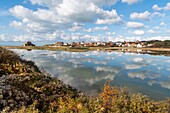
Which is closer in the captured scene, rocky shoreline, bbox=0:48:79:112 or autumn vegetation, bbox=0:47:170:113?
autumn vegetation, bbox=0:47:170:113

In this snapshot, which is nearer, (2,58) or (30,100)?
(30,100)

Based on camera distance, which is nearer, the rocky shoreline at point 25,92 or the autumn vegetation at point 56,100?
the autumn vegetation at point 56,100

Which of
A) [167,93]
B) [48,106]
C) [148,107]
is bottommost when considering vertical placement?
[167,93]

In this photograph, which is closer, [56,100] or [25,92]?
[56,100]

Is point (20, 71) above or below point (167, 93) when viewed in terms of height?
above

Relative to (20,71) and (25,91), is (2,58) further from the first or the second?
(25,91)

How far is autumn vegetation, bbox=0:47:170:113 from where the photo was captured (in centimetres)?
1092

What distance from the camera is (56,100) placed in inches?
594

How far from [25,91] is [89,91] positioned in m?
9.86

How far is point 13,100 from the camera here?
1343 centimetres

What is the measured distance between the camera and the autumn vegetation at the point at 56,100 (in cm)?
1092

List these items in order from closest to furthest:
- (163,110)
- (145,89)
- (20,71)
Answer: (163,110), (20,71), (145,89)

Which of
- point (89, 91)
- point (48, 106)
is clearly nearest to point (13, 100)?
point (48, 106)

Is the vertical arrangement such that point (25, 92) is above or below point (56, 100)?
above
